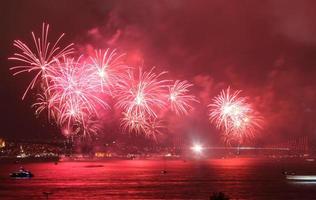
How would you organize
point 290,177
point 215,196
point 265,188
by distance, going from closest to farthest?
point 215,196 → point 265,188 → point 290,177

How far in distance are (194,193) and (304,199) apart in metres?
15.7

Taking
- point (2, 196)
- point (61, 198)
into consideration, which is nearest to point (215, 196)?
point (61, 198)

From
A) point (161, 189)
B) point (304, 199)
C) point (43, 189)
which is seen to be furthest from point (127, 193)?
point (304, 199)

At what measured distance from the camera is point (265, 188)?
93812mm

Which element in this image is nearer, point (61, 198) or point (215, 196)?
point (215, 196)

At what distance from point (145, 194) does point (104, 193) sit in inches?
229

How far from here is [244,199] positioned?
234ft

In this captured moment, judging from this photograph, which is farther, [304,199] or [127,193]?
[127,193]

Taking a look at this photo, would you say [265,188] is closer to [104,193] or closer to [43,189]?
[104,193]

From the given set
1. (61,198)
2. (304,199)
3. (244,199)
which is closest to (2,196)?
(61,198)

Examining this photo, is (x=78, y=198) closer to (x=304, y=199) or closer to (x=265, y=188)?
(x=304, y=199)

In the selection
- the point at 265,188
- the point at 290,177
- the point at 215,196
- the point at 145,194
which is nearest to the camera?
the point at 215,196

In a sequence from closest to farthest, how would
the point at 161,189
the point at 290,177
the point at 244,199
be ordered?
the point at 244,199, the point at 161,189, the point at 290,177

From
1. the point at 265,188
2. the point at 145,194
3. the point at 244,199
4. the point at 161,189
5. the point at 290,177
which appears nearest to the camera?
the point at 244,199
